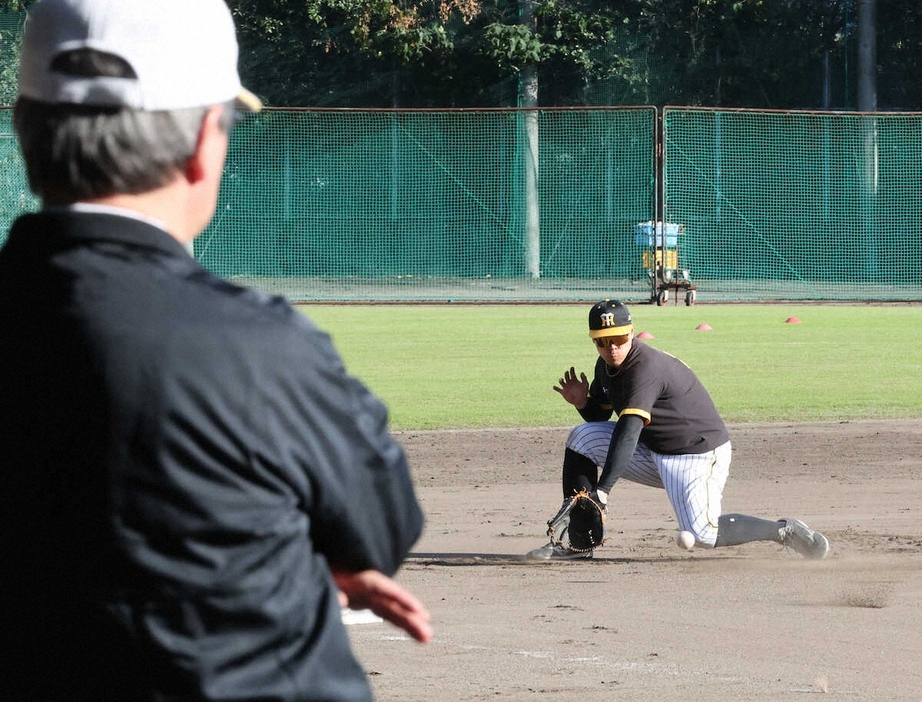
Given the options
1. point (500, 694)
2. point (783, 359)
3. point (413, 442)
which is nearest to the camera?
point (500, 694)

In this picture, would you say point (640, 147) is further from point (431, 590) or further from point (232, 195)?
point (431, 590)

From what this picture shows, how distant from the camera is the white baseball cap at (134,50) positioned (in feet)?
5.01

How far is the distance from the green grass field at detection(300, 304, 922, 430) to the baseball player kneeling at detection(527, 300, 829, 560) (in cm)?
482

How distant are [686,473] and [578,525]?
60 cm

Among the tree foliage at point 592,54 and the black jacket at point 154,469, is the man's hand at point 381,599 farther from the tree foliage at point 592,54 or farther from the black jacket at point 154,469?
the tree foliage at point 592,54

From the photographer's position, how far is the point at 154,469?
1.45 metres

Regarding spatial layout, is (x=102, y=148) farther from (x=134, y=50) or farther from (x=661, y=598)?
(x=661, y=598)

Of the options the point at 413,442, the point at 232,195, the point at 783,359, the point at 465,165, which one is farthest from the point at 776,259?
the point at 413,442

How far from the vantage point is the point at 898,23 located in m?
39.8

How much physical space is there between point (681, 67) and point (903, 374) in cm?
2541

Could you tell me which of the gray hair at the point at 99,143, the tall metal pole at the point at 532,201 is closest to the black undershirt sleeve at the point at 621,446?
the gray hair at the point at 99,143

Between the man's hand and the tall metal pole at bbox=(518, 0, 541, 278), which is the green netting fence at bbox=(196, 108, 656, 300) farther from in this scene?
the man's hand

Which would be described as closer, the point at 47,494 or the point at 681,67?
the point at 47,494

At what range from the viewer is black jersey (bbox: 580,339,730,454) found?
686 cm
